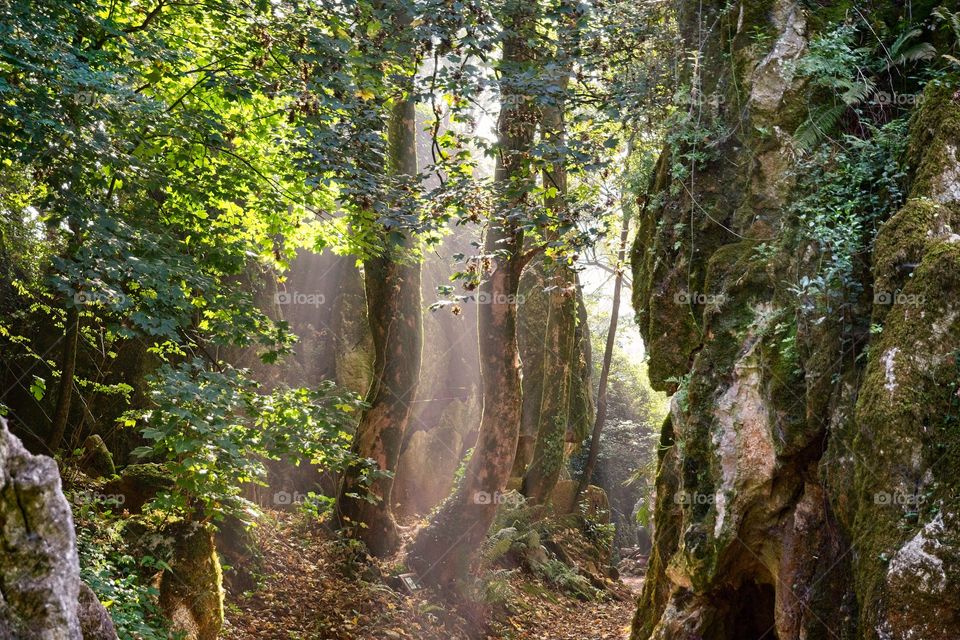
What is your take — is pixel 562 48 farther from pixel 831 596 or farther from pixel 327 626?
pixel 327 626

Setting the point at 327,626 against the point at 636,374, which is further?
the point at 636,374

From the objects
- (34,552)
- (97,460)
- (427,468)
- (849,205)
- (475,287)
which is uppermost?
(849,205)

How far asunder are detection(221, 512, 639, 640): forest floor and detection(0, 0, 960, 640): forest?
0.17ft

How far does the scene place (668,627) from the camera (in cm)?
667

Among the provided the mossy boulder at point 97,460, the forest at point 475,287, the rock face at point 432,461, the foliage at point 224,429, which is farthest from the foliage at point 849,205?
the rock face at point 432,461

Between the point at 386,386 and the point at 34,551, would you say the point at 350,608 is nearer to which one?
the point at 386,386

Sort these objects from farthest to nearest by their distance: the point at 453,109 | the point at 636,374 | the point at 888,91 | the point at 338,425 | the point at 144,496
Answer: the point at 636,374
the point at 144,496
the point at 338,425
the point at 453,109
the point at 888,91

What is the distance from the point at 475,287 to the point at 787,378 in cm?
366

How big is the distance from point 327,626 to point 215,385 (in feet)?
14.9

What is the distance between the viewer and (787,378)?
19.5 ft

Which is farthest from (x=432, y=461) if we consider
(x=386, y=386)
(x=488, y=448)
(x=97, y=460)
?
(x=97, y=460)

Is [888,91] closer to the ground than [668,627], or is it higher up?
higher up

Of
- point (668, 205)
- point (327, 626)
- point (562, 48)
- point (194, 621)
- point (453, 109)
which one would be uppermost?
point (562, 48)

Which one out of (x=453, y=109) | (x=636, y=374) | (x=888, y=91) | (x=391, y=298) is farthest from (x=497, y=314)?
(x=636, y=374)
